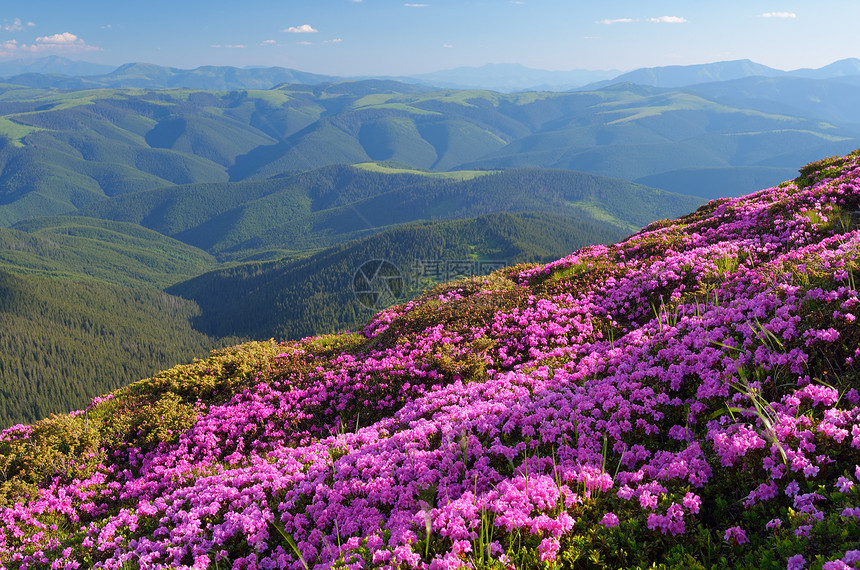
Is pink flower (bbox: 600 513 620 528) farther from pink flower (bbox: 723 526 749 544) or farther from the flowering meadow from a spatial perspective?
pink flower (bbox: 723 526 749 544)

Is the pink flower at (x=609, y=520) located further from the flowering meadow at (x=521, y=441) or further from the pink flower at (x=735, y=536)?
the pink flower at (x=735, y=536)

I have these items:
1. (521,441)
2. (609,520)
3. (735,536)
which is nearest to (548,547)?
(609,520)

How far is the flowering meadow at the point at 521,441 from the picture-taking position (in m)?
7.71


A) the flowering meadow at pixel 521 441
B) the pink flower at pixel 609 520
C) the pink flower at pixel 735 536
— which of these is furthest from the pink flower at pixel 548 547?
the pink flower at pixel 735 536

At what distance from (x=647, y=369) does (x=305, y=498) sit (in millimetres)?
9163

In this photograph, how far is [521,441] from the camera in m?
11.1

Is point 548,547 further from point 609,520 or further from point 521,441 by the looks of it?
point 521,441

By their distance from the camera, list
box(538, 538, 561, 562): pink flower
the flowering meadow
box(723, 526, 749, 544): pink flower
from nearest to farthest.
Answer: box(723, 526, 749, 544): pink flower
box(538, 538, 561, 562): pink flower
the flowering meadow

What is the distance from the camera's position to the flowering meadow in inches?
304

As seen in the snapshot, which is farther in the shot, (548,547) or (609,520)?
(609,520)

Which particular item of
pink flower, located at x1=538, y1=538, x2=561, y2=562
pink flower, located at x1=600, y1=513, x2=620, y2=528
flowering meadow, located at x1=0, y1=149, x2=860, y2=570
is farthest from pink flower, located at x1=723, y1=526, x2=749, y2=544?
pink flower, located at x1=538, y1=538, x2=561, y2=562

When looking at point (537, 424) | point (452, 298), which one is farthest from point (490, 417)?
point (452, 298)

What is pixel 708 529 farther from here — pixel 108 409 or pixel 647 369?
pixel 108 409

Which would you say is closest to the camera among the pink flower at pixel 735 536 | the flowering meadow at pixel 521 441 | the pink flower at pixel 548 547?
the pink flower at pixel 735 536
